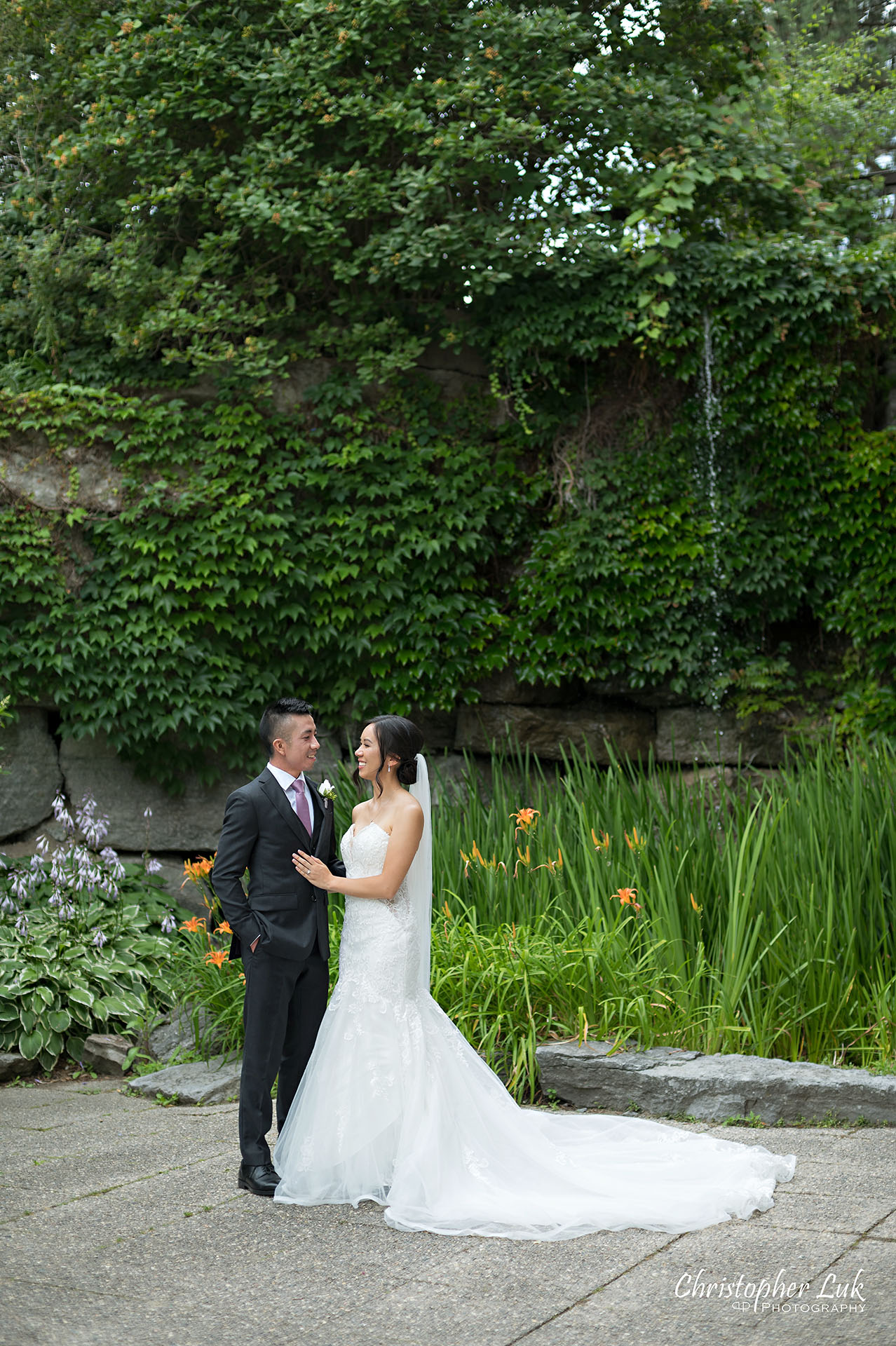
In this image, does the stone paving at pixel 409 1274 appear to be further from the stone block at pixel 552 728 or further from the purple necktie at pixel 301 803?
the stone block at pixel 552 728

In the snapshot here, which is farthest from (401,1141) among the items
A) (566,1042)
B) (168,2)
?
(168,2)

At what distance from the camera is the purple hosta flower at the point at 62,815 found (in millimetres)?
6711

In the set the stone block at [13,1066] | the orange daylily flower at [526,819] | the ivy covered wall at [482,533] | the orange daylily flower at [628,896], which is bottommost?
the stone block at [13,1066]

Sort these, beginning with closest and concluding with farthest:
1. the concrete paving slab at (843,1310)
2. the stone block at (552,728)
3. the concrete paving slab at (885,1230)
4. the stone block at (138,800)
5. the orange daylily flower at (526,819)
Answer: the concrete paving slab at (843,1310) → the concrete paving slab at (885,1230) → the orange daylily flower at (526,819) → the stone block at (138,800) → the stone block at (552,728)

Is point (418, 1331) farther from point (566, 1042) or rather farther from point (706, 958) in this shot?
point (706, 958)

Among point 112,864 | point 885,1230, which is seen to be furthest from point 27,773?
point 885,1230

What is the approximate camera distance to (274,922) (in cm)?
360

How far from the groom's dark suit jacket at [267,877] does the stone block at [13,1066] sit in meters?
2.66

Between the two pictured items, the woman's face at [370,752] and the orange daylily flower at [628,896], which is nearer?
the woman's face at [370,752]

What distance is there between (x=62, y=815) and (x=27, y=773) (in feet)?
4.86

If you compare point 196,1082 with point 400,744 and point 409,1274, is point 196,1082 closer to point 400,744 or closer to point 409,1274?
point 400,744

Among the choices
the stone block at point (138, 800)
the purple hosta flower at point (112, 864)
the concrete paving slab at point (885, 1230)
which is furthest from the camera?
the stone block at point (138, 800)

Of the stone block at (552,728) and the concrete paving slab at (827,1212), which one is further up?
the stone block at (552,728)

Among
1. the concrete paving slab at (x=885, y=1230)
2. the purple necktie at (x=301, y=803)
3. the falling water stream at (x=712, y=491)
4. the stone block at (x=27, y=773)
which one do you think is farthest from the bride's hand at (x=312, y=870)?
the falling water stream at (x=712, y=491)
